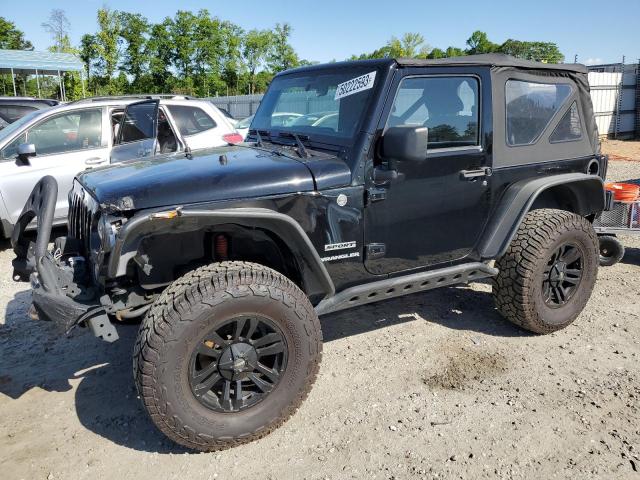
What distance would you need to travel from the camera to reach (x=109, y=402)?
10.8ft

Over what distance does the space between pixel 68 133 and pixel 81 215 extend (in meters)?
3.99

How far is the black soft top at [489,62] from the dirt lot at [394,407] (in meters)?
2.00

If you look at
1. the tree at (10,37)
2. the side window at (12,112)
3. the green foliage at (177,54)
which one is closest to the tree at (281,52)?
the green foliage at (177,54)

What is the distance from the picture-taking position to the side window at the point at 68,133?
651cm

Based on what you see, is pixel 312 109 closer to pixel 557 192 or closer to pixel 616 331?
pixel 557 192

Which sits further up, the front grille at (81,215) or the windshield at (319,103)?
the windshield at (319,103)

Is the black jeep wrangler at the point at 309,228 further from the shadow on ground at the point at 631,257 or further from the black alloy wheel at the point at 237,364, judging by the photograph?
the shadow on ground at the point at 631,257

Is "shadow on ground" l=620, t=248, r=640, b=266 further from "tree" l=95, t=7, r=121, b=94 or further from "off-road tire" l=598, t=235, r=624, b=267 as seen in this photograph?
"tree" l=95, t=7, r=121, b=94

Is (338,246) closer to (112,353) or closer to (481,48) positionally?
(112,353)

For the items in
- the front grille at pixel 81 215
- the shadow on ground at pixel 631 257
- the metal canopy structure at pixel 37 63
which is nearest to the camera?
the front grille at pixel 81 215

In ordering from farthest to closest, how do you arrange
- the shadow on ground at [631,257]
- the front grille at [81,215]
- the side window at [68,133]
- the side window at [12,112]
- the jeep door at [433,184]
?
the side window at [12,112] < the side window at [68,133] < the shadow on ground at [631,257] < the jeep door at [433,184] < the front grille at [81,215]

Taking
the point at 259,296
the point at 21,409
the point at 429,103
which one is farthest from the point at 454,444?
the point at 21,409

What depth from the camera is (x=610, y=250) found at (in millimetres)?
5398

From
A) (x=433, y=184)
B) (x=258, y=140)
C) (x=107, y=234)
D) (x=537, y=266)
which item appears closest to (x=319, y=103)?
(x=258, y=140)
